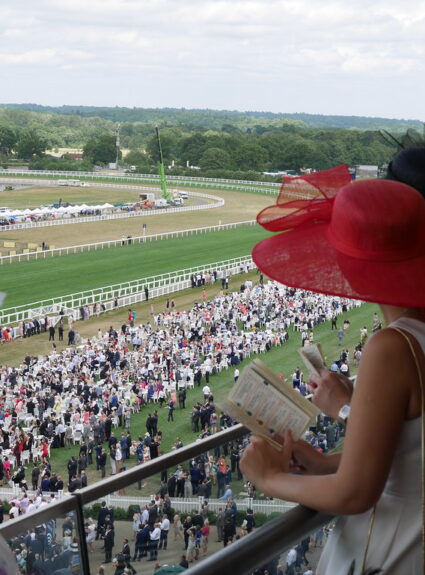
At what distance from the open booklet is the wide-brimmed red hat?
30 centimetres

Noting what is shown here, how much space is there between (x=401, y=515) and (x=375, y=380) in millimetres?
325

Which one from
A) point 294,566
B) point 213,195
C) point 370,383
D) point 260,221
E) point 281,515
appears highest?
point 260,221

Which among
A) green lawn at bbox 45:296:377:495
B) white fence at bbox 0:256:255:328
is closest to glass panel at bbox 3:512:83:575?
green lawn at bbox 45:296:377:495

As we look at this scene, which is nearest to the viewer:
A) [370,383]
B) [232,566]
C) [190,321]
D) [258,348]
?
[370,383]

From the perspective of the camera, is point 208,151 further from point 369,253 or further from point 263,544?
point 369,253

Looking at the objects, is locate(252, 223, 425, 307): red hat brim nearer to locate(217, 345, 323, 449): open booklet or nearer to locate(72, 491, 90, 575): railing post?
locate(217, 345, 323, 449): open booklet

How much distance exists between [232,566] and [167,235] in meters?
48.9

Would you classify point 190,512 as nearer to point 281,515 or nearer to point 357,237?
point 281,515

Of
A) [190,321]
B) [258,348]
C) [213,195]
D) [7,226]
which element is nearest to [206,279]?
[190,321]

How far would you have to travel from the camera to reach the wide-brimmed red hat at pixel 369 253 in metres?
1.54

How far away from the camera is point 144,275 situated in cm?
3675

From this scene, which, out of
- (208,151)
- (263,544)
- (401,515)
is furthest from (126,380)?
(208,151)

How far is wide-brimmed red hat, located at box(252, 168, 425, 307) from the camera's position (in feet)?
5.06

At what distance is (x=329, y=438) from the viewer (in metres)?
2.48
